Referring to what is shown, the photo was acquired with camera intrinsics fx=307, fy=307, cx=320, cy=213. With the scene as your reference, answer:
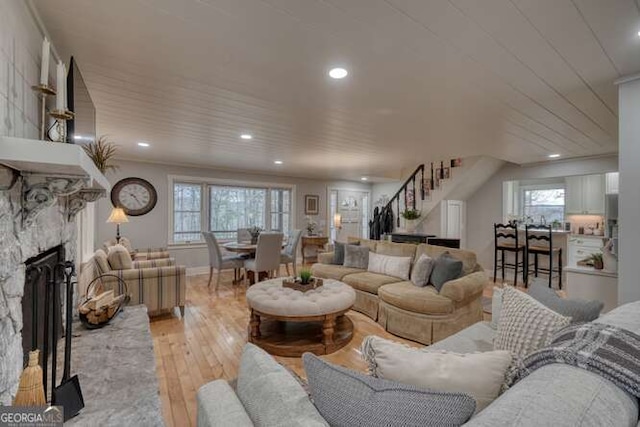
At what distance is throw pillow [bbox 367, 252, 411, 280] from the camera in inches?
150

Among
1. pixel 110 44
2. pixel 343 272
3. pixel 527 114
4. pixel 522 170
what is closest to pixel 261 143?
pixel 343 272

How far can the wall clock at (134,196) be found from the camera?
5.44 metres

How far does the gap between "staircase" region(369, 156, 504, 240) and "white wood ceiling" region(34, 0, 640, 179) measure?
1.99 meters

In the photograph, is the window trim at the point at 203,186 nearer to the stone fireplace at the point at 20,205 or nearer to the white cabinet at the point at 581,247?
the stone fireplace at the point at 20,205

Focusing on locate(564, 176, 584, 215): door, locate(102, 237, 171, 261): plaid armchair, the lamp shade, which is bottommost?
locate(102, 237, 171, 261): plaid armchair

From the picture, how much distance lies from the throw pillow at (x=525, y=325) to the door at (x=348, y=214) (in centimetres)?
636

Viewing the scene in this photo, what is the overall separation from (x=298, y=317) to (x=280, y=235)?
2.39 m

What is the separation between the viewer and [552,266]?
564cm

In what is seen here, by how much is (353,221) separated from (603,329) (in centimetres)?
772

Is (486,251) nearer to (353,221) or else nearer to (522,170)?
(522,170)

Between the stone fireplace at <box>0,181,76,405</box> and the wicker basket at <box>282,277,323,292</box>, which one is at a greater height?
the stone fireplace at <box>0,181,76,405</box>

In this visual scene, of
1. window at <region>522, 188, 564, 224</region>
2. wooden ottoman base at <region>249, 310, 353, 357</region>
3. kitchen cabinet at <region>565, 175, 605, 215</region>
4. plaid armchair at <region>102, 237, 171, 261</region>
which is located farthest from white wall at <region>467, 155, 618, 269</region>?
plaid armchair at <region>102, 237, 171, 261</region>

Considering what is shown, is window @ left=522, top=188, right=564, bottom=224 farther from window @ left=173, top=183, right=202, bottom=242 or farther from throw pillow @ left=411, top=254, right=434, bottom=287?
window @ left=173, top=183, right=202, bottom=242

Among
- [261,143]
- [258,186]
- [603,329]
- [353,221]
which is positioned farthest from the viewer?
[353,221]
